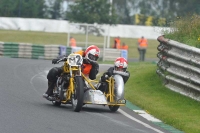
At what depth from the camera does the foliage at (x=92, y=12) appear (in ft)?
145

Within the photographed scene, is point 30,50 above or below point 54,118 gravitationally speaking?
below

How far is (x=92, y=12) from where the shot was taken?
4528cm

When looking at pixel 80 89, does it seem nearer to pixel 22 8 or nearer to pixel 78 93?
pixel 78 93

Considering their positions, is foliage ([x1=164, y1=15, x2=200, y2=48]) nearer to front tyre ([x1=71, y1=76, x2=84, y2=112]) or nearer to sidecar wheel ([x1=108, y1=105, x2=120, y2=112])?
sidecar wheel ([x1=108, y1=105, x2=120, y2=112])

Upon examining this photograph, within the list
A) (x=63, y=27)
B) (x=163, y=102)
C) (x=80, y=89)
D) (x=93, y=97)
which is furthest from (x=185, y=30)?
(x=63, y=27)

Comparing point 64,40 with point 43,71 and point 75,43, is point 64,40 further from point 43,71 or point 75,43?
point 43,71

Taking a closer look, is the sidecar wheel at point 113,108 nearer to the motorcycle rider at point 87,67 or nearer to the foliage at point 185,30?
the motorcycle rider at point 87,67

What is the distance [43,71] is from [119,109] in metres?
9.16

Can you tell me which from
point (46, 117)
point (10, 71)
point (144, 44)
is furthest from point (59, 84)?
point (144, 44)

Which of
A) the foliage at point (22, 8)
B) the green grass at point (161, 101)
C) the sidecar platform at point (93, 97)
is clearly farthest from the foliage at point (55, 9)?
the sidecar platform at point (93, 97)

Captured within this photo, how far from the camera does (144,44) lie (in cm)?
4181

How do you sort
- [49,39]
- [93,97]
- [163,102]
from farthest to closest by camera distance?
[49,39], [163,102], [93,97]

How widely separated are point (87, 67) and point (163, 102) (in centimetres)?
195

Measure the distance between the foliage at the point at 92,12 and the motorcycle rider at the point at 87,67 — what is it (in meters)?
30.3
